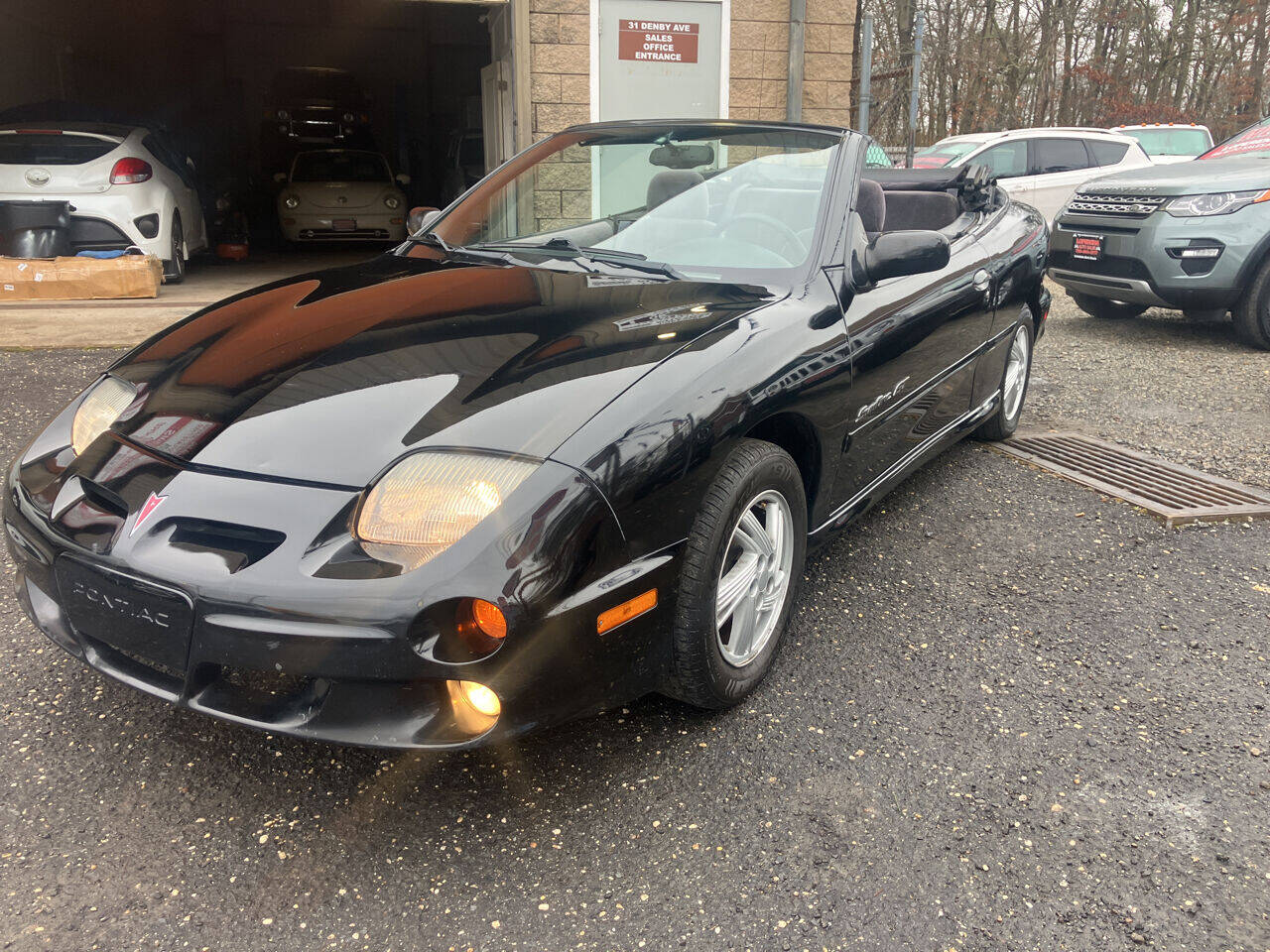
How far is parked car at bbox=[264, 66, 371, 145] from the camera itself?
49.6ft

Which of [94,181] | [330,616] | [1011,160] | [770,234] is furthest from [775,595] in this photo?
[1011,160]

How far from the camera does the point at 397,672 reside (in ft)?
5.70

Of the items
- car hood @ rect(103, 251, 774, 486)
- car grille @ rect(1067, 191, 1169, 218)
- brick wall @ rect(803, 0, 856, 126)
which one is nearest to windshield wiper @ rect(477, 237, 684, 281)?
car hood @ rect(103, 251, 774, 486)

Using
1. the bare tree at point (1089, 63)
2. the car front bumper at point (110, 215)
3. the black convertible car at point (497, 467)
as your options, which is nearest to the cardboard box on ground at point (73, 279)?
the car front bumper at point (110, 215)

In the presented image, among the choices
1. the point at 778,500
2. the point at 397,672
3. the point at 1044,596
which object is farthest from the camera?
the point at 1044,596

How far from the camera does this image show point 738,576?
234cm

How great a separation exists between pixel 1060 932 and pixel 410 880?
3.88 feet

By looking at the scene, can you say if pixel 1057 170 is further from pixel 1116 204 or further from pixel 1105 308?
pixel 1116 204

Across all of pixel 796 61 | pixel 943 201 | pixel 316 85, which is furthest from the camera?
pixel 316 85

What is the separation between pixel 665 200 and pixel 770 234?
39 centimetres

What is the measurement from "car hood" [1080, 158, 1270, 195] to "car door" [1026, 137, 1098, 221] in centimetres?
399

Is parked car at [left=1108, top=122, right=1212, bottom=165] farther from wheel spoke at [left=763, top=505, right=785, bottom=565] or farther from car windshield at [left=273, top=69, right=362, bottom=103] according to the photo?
wheel spoke at [left=763, top=505, right=785, bottom=565]

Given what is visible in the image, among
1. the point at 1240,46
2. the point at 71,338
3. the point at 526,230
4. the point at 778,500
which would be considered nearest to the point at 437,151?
the point at 71,338

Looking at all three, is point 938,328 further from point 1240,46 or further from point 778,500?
point 1240,46
